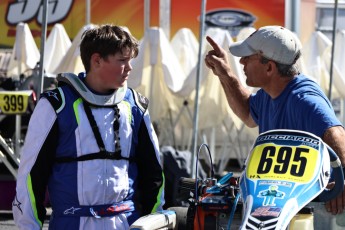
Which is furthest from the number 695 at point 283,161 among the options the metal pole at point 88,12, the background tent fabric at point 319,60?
the metal pole at point 88,12

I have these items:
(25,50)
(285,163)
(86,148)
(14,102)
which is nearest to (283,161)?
(285,163)

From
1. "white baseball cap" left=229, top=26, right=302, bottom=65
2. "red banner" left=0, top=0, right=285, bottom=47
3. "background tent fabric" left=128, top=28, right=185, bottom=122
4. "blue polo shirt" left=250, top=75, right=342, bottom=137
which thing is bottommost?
"background tent fabric" left=128, top=28, right=185, bottom=122

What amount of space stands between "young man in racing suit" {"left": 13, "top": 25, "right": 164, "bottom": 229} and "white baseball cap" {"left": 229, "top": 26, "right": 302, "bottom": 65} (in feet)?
1.63

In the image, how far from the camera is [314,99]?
3.94 metres

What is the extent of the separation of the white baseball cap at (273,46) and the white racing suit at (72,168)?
622 millimetres

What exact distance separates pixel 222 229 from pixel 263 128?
910 millimetres

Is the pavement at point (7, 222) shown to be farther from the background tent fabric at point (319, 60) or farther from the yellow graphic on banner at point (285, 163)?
the yellow graphic on banner at point (285, 163)

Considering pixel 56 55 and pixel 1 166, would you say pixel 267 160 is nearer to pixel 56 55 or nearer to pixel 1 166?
pixel 1 166

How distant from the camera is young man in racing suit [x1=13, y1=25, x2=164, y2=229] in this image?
380cm

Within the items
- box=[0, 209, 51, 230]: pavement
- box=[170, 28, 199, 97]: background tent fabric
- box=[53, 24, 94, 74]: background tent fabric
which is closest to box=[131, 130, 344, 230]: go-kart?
box=[0, 209, 51, 230]: pavement

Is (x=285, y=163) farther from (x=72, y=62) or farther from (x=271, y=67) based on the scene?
(x=72, y=62)

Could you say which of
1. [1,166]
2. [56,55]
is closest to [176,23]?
[56,55]

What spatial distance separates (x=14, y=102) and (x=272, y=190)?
6.30 m

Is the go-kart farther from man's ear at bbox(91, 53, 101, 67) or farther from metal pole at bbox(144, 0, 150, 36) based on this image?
metal pole at bbox(144, 0, 150, 36)
